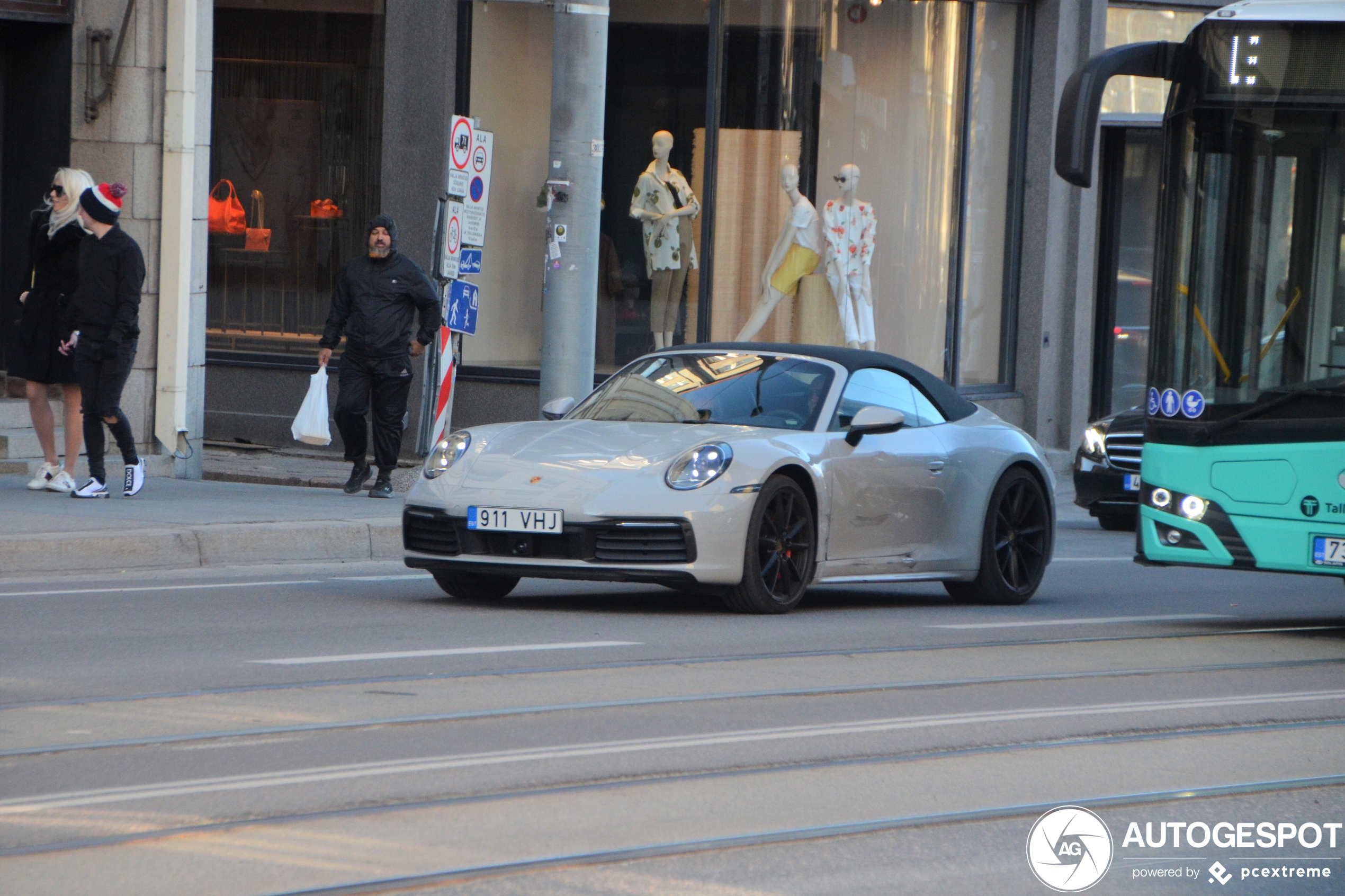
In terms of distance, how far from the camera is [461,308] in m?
14.2

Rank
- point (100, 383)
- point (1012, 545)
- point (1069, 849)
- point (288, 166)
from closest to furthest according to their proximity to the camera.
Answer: point (1069, 849) < point (1012, 545) < point (100, 383) < point (288, 166)

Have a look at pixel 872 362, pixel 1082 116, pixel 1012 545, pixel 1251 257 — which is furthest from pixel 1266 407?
pixel 872 362

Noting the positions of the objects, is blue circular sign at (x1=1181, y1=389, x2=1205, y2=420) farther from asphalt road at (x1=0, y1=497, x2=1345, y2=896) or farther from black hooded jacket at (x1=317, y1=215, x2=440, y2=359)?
black hooded jacket at (x1=317, y1=215, x2=440, y2=359)

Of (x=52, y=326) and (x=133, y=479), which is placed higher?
(x=52, y=326)

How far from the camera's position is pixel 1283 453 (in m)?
8.73

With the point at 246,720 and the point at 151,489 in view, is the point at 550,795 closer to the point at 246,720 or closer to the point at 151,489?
the point at 246,720

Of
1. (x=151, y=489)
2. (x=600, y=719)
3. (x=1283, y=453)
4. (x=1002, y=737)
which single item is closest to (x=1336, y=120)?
(x=1283, y=453)

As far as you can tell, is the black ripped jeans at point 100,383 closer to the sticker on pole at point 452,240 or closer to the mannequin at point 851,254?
the sticker on pole at point 452,240

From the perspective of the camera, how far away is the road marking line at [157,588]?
29.7 feet

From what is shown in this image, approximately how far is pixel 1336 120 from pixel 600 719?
15.3ft

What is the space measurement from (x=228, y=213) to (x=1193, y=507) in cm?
1166

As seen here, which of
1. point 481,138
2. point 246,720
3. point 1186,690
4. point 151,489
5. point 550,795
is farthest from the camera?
point 481,138

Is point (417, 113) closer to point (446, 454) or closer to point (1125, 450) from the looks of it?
point (1125, 450)

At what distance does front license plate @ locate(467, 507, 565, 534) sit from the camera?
28.2ft
